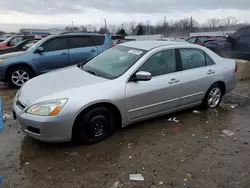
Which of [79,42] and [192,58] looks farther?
[79,42]

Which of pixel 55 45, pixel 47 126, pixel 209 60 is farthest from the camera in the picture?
pixel 55 45

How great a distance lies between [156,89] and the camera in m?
3.92

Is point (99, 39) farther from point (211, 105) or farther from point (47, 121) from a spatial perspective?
point (47, 121)

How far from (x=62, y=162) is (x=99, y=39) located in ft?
19.2

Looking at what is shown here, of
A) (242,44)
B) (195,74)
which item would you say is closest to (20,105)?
(195,74)

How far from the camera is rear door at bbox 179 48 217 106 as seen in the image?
4.38 meters

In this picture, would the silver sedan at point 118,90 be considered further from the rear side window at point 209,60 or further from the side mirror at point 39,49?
the side mirror at point 39,49

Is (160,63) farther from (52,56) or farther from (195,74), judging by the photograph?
(52,56)

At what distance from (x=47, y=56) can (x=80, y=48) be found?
118cm

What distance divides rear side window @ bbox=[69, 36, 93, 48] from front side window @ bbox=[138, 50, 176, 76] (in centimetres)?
433

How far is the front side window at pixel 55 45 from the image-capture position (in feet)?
23.5

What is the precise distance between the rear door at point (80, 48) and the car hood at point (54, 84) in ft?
11.4

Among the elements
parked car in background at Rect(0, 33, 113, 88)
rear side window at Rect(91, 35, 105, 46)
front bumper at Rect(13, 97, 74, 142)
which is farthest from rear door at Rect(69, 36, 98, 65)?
front bumper at Rect(13, 97, 74, 142)

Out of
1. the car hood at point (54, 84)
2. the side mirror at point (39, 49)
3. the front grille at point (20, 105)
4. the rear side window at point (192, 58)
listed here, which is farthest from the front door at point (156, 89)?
the side mirror at point (39, 49)
